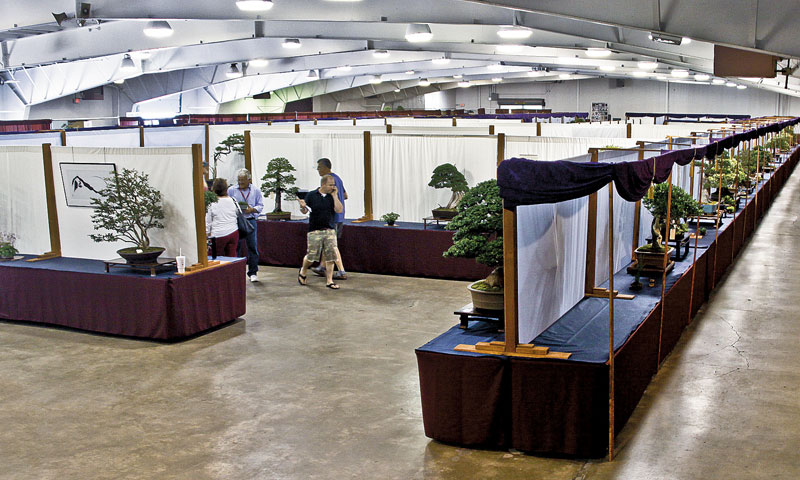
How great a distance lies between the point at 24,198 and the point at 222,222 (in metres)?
2.21

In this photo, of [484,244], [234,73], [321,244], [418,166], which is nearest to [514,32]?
[418,166]

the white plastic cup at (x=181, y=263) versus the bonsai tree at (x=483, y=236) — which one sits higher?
the bonsai tree at (x=483, y=236)

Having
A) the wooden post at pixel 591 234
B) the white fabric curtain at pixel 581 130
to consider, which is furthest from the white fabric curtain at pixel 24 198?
→ the white fabric curtain at pixel 581 130

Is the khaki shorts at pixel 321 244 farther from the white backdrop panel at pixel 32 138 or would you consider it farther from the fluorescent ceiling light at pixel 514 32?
the fluorescent ceiling light at pixel 514 32

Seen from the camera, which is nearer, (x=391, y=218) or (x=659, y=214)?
(x=659, y=214)

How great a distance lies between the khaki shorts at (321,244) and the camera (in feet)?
33.1

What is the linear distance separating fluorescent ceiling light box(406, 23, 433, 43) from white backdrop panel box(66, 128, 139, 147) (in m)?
4.70

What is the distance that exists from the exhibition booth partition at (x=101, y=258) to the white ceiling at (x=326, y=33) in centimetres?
391

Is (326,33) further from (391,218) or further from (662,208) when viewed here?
(662,208)

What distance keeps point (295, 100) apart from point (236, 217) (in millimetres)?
28290

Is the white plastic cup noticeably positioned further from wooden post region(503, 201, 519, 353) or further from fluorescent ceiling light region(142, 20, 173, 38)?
fluorescent ceiling light region(142, 20, 173, 38)

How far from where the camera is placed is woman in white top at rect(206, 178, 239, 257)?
29.6 ft

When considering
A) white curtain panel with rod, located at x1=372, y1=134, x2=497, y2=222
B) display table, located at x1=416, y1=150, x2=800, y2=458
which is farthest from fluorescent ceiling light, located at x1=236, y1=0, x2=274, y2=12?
display table, located at x1=416, y1=150, x2=800, y2=458

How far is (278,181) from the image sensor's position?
11906 millimetres
